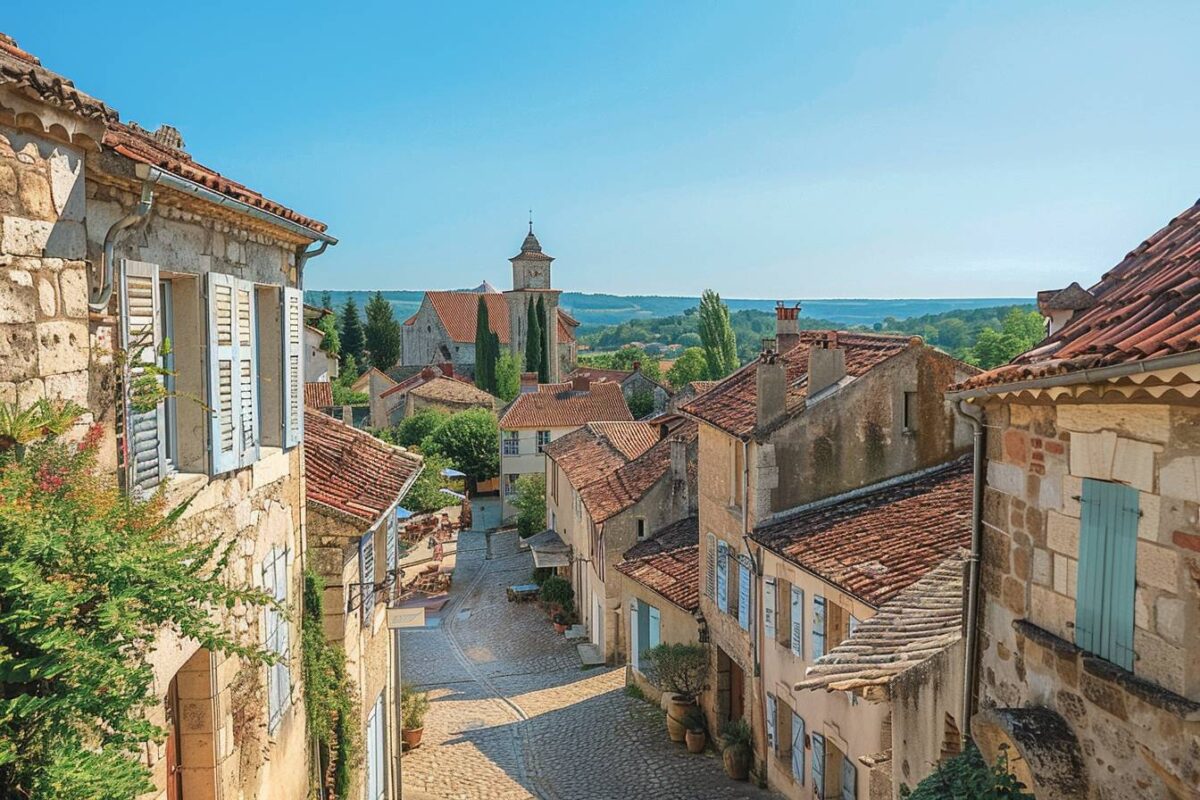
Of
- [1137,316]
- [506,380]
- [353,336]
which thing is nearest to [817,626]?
[1137,316]

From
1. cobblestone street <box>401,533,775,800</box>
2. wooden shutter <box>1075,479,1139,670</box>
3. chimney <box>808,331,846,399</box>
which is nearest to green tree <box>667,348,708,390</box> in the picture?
cobblestone street <box>401,533,775,800</box>

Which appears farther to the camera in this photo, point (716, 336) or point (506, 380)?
point (716, 336)

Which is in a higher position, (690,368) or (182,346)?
(182,346)

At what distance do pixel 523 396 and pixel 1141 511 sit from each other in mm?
42013

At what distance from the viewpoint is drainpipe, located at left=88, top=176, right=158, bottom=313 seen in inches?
189

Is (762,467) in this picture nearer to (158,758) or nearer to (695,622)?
(695,622)

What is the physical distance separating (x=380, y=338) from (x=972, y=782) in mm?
81213

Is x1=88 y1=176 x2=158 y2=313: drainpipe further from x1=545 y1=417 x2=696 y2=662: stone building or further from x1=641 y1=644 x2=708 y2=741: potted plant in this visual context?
x1=545 y1=417 x2=696 y2=662: stone building

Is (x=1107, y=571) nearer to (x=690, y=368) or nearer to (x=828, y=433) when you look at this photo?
(x=828, y=433)

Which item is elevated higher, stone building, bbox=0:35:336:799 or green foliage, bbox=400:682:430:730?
stone building, bbox=0:35:336:799

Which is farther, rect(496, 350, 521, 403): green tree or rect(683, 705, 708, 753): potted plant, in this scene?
rect(496, 350, 521, 403): green tree

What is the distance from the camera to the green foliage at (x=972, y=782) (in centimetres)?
590

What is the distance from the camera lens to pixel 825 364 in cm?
1568

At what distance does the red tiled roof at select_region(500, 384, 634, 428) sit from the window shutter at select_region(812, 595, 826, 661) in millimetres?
30485
